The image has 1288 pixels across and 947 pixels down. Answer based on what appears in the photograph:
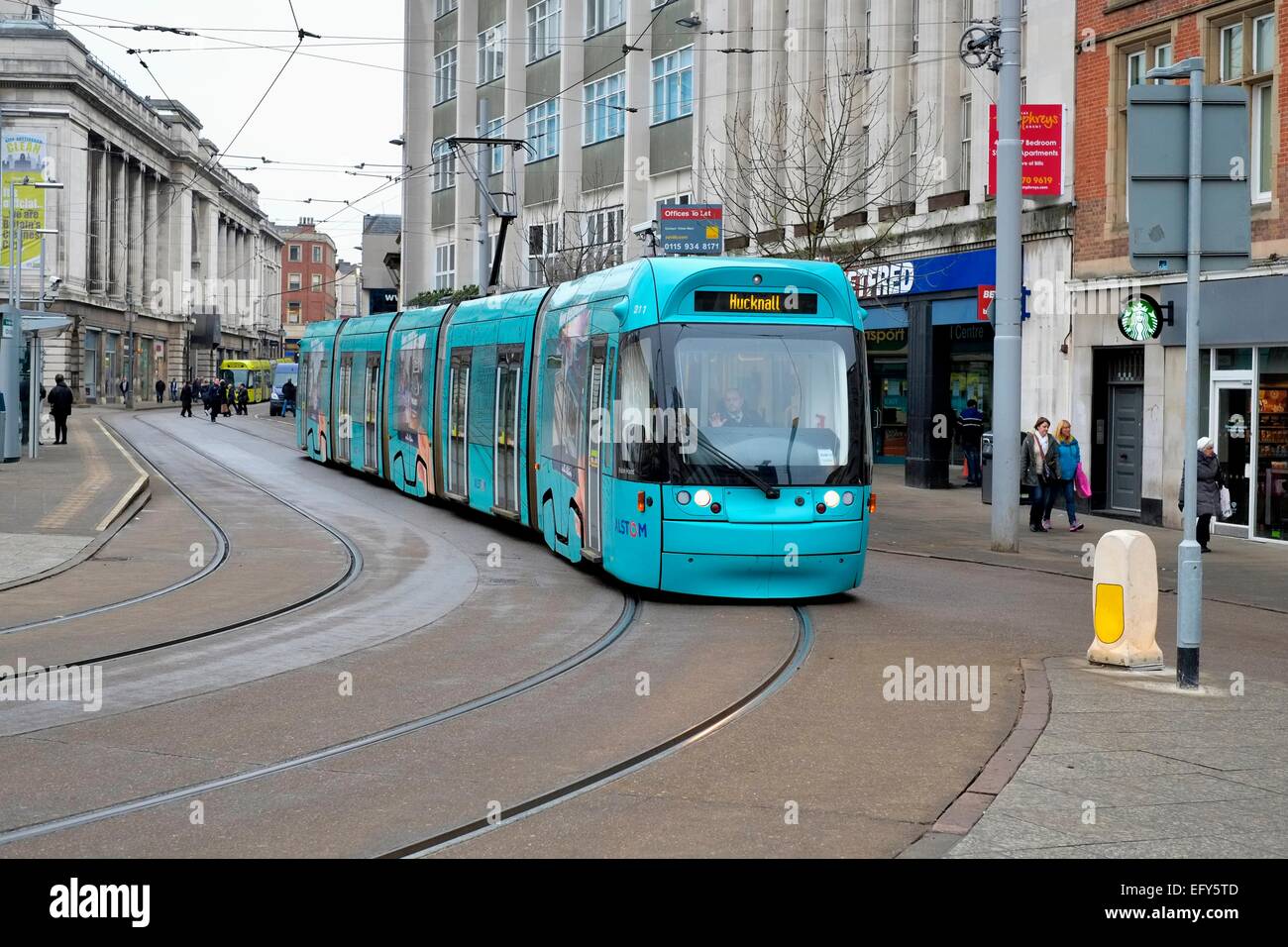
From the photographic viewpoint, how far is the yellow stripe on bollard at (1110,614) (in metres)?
11.0

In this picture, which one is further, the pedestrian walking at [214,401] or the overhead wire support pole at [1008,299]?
the pedestrian walking at [214,401]

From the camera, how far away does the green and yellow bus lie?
93.7m

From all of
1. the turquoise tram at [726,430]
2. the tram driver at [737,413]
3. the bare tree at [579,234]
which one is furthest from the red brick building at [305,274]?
the tram driver at [737,413]

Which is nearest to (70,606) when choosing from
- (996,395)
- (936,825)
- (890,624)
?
(890,624)

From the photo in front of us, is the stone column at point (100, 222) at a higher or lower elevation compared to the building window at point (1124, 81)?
higher

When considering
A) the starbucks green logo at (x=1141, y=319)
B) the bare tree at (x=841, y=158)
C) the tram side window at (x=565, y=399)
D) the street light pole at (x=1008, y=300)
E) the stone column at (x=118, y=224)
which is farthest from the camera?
the stone column at (x=118, y=224)

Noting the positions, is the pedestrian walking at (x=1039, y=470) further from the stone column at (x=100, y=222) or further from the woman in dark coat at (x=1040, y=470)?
the stone column at (x=100, y=222)

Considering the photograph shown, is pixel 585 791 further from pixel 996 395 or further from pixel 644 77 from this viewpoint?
pixel 644 77

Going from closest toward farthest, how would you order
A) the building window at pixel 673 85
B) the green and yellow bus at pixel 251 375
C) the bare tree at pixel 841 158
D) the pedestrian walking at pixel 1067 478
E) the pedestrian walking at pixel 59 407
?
the pedestrian walking at pixel 1067 478 < the bare tree at pixel 841 158 < the pedestrian walking at pixel 59 407 < the building window at pixel 673 85 < the green and yellow bus at pixel 251 375

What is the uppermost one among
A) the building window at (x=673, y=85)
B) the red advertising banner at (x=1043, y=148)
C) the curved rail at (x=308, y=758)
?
the building window at (x=673, y=85)

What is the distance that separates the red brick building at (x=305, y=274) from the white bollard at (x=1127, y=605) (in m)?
167

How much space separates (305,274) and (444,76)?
119364mm
